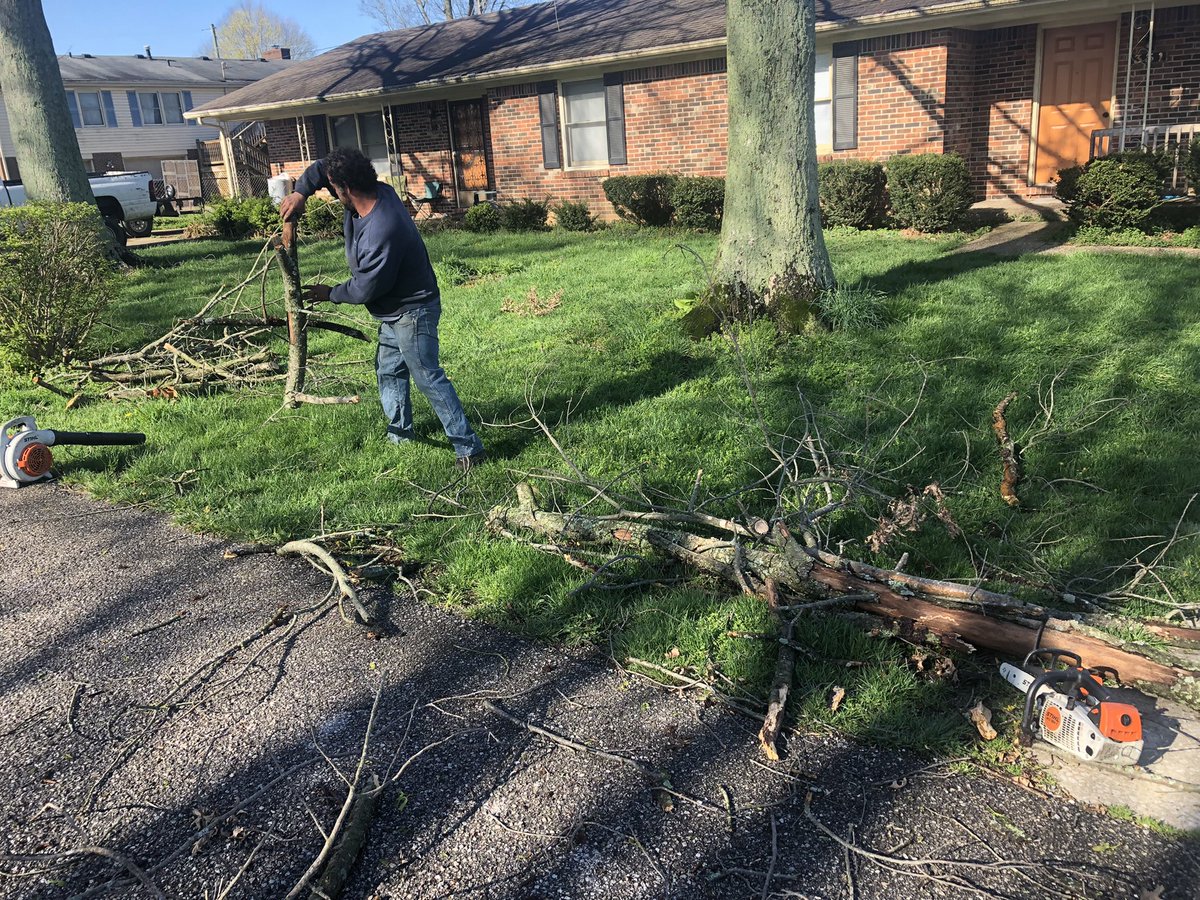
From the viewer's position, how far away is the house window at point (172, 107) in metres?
43.2

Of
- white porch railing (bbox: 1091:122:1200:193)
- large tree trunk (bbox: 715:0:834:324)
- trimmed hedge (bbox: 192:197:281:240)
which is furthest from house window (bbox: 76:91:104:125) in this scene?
large tree trunk (bbox: 715:0:834:324)

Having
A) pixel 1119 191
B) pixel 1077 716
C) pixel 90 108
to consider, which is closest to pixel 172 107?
pixel 90 108

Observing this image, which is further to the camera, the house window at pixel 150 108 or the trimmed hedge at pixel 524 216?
the house window at pixel 150 108

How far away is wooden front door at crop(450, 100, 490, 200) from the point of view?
20844mm

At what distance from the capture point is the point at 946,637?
3.39m

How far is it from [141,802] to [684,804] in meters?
1.70

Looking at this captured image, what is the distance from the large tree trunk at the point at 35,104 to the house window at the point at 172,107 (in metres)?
32.2

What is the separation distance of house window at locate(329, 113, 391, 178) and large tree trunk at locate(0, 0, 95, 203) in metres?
9.28

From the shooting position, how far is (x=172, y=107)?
4353cm

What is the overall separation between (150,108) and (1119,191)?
4360 cm

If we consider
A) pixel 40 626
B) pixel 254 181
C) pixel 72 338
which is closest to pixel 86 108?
pixel 254 181

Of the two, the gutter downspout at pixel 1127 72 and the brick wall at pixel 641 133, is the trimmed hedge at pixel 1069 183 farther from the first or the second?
the brick wall at pixel 641 133

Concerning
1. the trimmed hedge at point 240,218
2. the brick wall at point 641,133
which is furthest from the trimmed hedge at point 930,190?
the trimmed hedge at point 240,218

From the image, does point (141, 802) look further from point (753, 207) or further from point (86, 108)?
point (86, 108)
